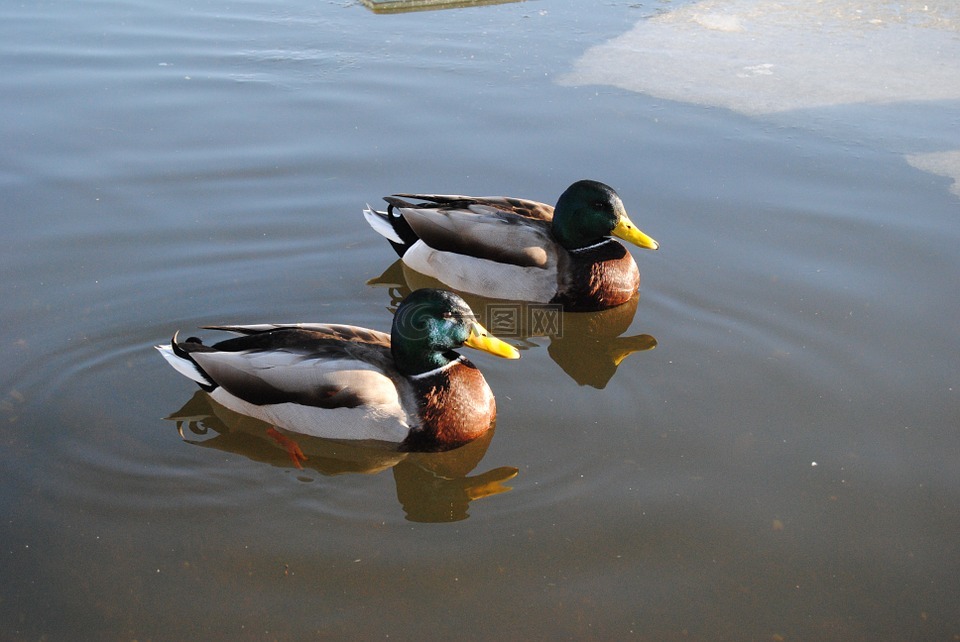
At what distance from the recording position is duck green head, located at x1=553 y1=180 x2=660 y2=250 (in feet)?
19.1

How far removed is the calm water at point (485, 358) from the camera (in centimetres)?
362

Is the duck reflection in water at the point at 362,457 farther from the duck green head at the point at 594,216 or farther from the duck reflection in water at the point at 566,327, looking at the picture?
the duck green head at the point at 594,216

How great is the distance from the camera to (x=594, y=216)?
5867 mm

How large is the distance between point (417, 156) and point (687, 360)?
2815 mm

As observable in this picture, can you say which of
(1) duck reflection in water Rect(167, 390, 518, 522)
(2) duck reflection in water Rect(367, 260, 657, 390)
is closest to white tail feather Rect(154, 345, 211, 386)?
(1) duck reflection in water Rect(167, 390, 518, 522)

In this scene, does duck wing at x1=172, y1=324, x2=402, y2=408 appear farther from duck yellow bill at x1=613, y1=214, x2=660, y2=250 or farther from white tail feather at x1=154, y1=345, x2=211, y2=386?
duck yellow bill at x1=613, y1=214, x2=660, y2=250

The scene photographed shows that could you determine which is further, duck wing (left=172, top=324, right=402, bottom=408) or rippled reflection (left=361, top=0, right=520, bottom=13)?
rippled reflection (left=361, top=0, right=520, bottom=13)

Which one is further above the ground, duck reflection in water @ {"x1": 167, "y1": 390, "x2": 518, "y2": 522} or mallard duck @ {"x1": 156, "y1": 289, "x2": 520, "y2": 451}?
mallard duck @ {"x1": 156, "y1": 289, "x2": 520, "y2": 451}

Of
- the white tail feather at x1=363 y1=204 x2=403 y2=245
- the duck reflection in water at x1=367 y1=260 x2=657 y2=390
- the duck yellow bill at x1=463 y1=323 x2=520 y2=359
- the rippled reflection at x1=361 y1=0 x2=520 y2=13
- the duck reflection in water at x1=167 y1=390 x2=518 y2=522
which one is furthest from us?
the rippled reflection at x1=361 y1=0 x2=520 y2=13

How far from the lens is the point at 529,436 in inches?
179

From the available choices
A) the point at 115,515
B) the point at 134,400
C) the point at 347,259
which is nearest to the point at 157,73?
the point at 347,259

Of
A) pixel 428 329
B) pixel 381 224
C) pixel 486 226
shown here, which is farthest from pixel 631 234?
pixel 428 329

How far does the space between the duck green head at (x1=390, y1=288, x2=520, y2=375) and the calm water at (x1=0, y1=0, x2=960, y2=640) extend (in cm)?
43

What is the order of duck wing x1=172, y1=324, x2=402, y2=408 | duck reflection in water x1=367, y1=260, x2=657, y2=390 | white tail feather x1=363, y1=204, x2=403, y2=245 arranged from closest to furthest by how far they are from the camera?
duck wing x1=172, y1=324, x2=402, y2=408 → duck reflection in water x1=367, y1=260, x2=657, y2=390 → white tail feather x1=363, y1=204, x2=403, y2=245
